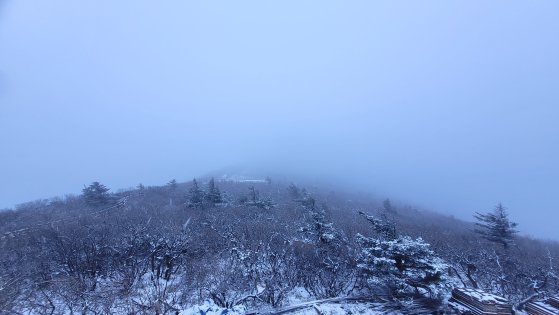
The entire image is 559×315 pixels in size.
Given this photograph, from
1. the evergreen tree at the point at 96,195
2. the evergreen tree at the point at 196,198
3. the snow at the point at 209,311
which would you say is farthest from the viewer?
the evergreen tree at the point at 96,195

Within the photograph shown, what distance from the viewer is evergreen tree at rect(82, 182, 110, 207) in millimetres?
33659

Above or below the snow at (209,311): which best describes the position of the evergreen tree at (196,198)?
above

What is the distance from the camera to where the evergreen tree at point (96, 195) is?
3366 cm

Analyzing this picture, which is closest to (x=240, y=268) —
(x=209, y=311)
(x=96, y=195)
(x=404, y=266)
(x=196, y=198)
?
(x=209, y=311)

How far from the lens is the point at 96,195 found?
111 ft

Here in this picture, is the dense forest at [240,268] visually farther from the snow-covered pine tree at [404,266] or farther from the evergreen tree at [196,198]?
the evergreen tree at [196,198]

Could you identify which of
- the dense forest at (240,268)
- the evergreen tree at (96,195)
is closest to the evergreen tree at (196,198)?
the dense forest at (240,268)

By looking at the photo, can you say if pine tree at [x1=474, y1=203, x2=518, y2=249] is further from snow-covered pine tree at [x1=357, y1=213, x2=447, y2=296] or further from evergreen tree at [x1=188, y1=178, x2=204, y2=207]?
evergreen tree at [x1=188, y1=178, x2=204, y2=207]

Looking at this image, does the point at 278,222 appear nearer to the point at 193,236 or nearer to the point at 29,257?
the point at 193,236

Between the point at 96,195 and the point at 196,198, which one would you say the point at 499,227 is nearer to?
the point at 196,198

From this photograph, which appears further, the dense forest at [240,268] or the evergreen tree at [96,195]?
the evergreen tree at [96,195]

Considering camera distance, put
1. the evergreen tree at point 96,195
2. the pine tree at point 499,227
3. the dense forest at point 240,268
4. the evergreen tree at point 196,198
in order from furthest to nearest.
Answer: the evergreen tree at point 96,195 → the evergreen tree at point 196,198 → the pine tree at point 499,227 → the dense forest at point 240,268

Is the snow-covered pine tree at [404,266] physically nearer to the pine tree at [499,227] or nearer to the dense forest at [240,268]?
the dense forest at [240,268]

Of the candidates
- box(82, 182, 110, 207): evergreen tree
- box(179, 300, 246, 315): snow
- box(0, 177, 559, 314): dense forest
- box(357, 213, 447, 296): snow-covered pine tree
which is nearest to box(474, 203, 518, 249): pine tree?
box(0, 177, 559, 314): dense forest
